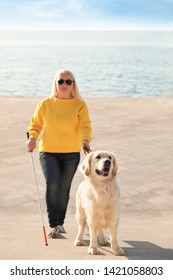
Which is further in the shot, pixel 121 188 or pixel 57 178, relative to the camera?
pixel 121 188

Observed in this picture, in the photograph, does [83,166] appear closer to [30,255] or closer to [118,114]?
[30,255]

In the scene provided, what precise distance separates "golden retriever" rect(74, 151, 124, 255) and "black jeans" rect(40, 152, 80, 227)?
20.4 inches

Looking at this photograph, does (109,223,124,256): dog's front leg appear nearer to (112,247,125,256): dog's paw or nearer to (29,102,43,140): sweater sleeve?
(112,247,125,256): dog's paw

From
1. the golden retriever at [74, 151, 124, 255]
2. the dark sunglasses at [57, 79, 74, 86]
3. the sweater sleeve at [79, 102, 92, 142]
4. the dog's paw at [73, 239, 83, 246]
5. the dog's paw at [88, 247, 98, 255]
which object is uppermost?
the dark sunglasses at [57, 79, 74, 86]

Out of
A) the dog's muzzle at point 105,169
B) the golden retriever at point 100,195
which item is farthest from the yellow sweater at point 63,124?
the dog's muzzle at point 105,169

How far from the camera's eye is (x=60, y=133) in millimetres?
5082

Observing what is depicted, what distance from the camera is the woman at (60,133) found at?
5047 millimetres

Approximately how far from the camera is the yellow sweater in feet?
16.6

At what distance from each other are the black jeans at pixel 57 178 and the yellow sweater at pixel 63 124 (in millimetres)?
85

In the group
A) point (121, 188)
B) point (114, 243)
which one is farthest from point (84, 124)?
point (121, 188)

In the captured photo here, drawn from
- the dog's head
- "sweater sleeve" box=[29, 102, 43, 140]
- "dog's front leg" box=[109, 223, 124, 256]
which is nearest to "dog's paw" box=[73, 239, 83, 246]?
"dog's front leg" box=[109, 223, 124, 256]

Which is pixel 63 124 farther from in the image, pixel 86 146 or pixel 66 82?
pixel 66 82

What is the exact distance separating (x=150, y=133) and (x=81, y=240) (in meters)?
7.58

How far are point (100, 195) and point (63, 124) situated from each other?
1026 millimetres
